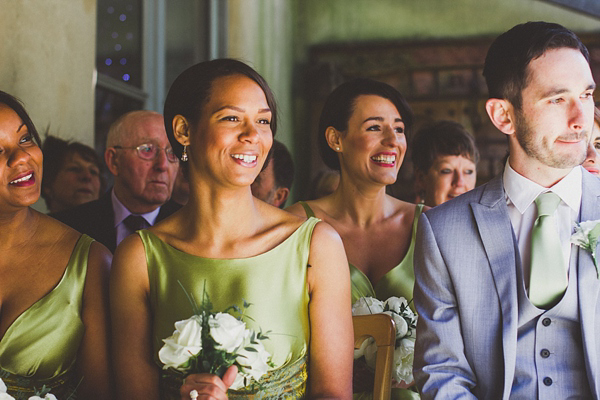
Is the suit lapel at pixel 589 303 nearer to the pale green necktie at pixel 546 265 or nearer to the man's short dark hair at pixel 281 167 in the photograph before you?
the pale green necktie at pixel 546 265

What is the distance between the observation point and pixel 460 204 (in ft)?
8.00

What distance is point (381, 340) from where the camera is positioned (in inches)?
98.3

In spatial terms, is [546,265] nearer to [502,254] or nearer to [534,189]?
[502,254]

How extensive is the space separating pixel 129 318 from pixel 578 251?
4.83 ft

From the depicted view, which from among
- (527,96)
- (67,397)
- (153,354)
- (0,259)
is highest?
(527,96)

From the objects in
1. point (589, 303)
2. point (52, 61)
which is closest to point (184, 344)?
point (589, 303)

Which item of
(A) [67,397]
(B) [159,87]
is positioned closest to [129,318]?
(A) [67,397]

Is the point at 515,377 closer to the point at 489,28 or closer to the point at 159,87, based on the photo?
the point at 159,87

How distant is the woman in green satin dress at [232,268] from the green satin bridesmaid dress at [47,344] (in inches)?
9.6

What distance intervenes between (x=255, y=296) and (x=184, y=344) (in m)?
0.55

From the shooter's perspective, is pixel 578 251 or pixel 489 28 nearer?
pixel 578 251

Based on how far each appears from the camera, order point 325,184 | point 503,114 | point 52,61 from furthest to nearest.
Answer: point 325,184 < point 52,61 < point 503,114

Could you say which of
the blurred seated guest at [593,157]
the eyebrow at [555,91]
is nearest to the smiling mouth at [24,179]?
the eyebrow at [555,91]

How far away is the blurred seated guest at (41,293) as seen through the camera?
251cm
